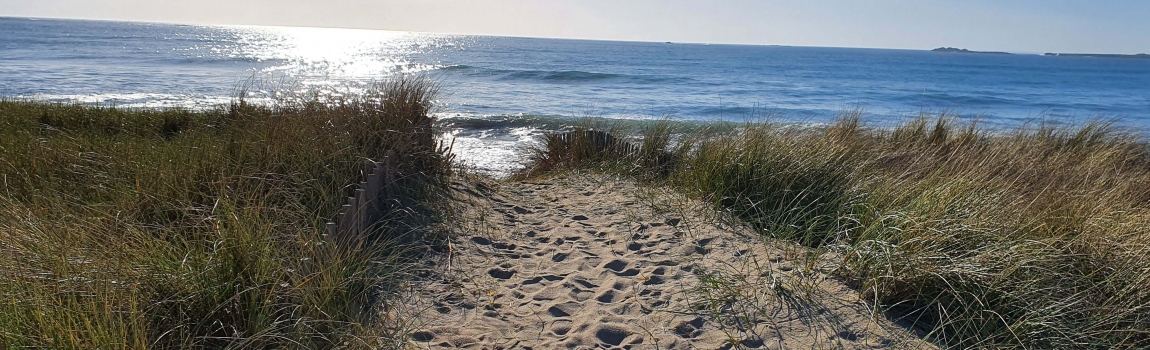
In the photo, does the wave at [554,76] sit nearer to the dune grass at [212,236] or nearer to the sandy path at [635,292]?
the dune grass at [212,236]

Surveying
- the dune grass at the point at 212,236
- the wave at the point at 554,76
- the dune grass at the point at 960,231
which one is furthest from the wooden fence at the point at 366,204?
the wave at the point at 554,76

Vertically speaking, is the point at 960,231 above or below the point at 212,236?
above

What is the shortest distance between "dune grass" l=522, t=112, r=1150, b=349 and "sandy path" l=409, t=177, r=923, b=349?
27 centimetres

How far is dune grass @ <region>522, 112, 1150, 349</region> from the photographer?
11.2 feet

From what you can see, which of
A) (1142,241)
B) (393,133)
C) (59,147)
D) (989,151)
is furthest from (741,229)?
(59,147)

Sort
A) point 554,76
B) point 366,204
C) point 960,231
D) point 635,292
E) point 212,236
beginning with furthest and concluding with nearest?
point 554,76 < point 366,204 < point 635,292 < point 960,231 < point 212,236

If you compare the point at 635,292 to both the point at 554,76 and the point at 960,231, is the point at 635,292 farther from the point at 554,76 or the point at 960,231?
the point at 554,76

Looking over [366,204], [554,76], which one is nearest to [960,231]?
[366,204]

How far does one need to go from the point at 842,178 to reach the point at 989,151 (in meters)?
3.18

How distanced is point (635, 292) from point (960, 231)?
1.93 meters

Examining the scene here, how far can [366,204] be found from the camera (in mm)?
4473

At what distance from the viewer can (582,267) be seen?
4.51 meters

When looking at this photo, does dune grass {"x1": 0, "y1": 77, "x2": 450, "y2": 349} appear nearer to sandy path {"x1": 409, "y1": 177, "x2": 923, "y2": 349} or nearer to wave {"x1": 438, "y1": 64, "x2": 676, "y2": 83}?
sandy path {"x1": 409, "y1": 177, "x2": 923, "y2": 349}

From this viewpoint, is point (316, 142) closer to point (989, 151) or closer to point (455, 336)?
point (455, 336)
